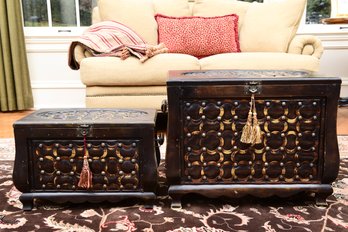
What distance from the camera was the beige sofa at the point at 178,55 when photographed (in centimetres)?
255

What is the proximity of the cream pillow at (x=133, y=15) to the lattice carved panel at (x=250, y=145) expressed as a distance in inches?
66.4

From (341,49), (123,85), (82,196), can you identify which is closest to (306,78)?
(82,196)

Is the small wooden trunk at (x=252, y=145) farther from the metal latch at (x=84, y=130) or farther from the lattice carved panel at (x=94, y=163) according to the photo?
the metal latch at (x=84, y=130)

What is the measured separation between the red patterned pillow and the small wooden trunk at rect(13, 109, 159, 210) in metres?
1.52

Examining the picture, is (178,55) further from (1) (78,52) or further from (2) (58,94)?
(2) (58,94)

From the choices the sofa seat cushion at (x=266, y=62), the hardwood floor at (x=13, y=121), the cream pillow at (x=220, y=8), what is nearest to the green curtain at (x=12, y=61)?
the hardwood floor at (x=13, y=121)

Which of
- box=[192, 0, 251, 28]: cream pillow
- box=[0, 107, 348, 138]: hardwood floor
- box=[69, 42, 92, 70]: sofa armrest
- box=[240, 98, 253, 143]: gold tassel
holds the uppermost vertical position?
box=[192, 0, 251, 28]: cream pillow

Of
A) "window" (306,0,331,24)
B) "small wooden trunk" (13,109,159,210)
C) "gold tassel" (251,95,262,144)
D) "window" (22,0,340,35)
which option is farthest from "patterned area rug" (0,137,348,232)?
"window" (306,0,331,24)

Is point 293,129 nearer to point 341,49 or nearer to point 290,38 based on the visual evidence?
point 290,38

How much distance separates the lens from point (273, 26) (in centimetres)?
299

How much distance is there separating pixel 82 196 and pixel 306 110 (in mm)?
928

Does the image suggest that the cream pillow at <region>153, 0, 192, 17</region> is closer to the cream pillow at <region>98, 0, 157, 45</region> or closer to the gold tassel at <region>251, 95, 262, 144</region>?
the cream pillow at <region>98, 0, 157, 45</region>

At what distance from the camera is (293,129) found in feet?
5.06

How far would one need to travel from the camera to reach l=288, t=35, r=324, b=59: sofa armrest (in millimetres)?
2723
